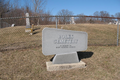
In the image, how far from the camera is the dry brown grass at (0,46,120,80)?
3283 mm

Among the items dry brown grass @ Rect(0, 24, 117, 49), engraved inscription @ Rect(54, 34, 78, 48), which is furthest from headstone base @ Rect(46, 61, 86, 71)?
dry brown grass @ Rect(0, 24, 117, 49)

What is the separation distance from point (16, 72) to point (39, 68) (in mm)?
800

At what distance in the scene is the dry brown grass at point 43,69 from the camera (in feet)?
10.8

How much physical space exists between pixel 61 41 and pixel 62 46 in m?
0.20

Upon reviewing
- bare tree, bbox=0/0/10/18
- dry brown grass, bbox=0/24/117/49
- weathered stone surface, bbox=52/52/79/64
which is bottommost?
weathered stone surface, bbox=52/52/79/64

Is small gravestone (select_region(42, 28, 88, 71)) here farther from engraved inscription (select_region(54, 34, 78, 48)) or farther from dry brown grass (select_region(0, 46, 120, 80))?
dry brown grass (select_region(0, 46, 120, 80))

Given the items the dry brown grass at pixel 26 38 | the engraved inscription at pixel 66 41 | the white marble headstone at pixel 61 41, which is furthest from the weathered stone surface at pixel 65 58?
the dry brown grass at pixel 26 38

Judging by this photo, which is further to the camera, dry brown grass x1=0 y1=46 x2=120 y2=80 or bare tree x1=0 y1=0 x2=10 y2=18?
bare tree x1=0 y1=0 x2=10 y2=18

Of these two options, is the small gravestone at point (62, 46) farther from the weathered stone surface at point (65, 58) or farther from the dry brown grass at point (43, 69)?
the dry brown grass at point (43, 69)

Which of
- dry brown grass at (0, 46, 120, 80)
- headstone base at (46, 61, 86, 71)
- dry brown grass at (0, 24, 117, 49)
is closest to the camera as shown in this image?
dry brown grass at (0, 46, 120, 80)

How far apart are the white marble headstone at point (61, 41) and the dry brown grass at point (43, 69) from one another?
0.77 m

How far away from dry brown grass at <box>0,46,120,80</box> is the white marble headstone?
0.77 metres

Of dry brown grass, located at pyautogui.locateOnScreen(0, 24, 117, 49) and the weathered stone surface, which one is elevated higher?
dry brown grass, located at pyautogui.locateOnScreen(0, 24, 117, 49)

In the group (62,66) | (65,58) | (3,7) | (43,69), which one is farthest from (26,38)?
(3,7)
